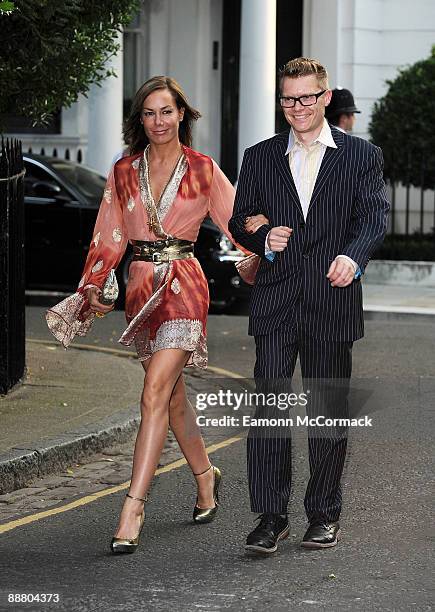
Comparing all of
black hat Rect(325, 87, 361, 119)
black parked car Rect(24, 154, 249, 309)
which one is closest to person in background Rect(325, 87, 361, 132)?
black hat Rect(325, 87, 361, 119)

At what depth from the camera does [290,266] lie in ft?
19.7

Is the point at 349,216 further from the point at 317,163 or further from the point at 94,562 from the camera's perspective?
the point at 94,562

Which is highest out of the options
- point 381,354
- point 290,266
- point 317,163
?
point 317,163

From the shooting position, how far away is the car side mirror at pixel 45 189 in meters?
15.7

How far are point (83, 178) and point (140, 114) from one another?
390 inches

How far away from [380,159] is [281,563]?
5.35ft

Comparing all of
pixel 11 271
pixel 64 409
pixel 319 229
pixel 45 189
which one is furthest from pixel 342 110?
pixel 45 189

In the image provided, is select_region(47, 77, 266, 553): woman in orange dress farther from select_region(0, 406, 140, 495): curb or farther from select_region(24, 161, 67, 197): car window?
select_region(24, 161, 67, 197): car window

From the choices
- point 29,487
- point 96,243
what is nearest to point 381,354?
point 29,487

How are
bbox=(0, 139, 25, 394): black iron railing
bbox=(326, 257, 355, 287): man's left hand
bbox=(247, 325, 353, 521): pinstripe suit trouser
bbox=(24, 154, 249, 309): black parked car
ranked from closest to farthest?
bbox=(326, 257, 355, 287): man's left hand
bbox=(247, 325, 353, 521): pinstripe suit trouser
bbox=(0, 139, 25, 394): black iron railing
bbox=(24, 154, 249, 309): black parked car

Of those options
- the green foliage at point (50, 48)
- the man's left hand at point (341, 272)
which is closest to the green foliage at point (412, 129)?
the green foliage at point (50, 48)

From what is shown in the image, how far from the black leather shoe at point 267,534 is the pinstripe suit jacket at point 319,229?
75 centimetres

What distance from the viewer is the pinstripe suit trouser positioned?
239 inches

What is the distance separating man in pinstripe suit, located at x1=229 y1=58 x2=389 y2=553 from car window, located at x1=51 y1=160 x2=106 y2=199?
990 centimetres
